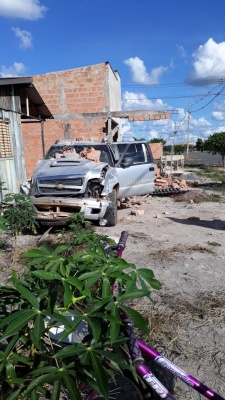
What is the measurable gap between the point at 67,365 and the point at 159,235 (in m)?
5.88

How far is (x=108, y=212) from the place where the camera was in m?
7.50

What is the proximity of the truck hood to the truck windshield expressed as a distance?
584 mm

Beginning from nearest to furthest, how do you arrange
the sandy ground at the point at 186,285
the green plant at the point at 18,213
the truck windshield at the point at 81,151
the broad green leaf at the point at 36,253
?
the broad green leaf at the point at 36,253 → the sandy ground at the point at 186,285 → the green plant at the point at 18,213 → the truck windshield at the point at 81,151

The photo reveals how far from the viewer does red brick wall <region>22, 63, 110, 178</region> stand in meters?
15.3

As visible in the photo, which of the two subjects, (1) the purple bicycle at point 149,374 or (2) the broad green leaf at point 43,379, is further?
(1) the purple bicycle at point 149,374

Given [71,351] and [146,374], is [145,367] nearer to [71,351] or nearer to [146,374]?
[146,374]

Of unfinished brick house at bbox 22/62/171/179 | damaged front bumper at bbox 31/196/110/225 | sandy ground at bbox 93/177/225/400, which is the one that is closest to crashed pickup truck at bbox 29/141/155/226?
damaged front bumper at bbox 31/196/110/225

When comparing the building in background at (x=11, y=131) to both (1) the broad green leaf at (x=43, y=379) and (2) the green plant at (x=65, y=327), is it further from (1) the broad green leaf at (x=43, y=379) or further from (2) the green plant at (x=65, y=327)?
(1) the broad green leaf at (x=43, y=379)

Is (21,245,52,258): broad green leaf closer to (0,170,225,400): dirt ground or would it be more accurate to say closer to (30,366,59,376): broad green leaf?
(30,366,59,376): broad green leaf

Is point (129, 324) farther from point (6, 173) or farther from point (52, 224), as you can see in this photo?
point (6, 173)

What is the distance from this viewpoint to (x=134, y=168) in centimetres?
923

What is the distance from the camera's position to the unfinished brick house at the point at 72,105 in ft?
50.2

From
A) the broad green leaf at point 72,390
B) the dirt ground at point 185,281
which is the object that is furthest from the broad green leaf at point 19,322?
the dirt ground at point 185,281

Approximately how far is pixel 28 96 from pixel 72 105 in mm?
5929
